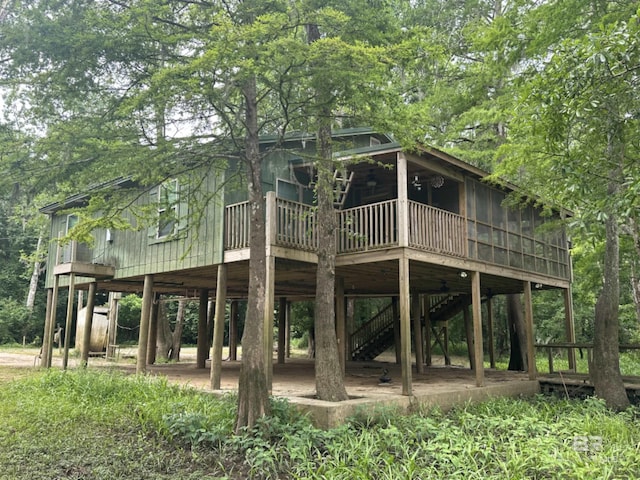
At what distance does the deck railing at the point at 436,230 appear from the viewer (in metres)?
10.9

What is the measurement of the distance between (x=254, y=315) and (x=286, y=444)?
6.21ft

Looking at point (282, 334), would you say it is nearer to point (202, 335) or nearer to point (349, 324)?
point (202, 335)

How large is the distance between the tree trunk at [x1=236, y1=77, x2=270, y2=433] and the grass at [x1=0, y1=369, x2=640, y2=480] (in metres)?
0.33

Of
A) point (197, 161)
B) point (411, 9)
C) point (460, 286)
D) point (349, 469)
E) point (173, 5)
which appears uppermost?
point (411, 9)

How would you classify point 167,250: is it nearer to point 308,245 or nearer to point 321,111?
point 308,245

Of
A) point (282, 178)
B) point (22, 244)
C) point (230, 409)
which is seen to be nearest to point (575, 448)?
point (230, 409)

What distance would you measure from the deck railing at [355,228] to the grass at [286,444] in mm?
3357

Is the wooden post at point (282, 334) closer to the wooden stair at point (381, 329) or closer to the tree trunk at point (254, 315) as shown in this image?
the wooden stair at point (381, 329)

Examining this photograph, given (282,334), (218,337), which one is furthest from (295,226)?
(282,334)

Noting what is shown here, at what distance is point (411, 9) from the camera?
1952cm

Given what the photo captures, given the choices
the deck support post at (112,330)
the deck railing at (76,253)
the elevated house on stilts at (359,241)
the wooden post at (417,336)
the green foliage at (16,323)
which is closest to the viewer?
the elevated house on stilts at (359,241)

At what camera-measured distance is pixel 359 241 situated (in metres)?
11.4

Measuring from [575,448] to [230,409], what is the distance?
5121mm

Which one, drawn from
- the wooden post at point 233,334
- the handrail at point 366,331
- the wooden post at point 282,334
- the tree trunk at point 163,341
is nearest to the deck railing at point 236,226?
the wooden post at point 282,334
